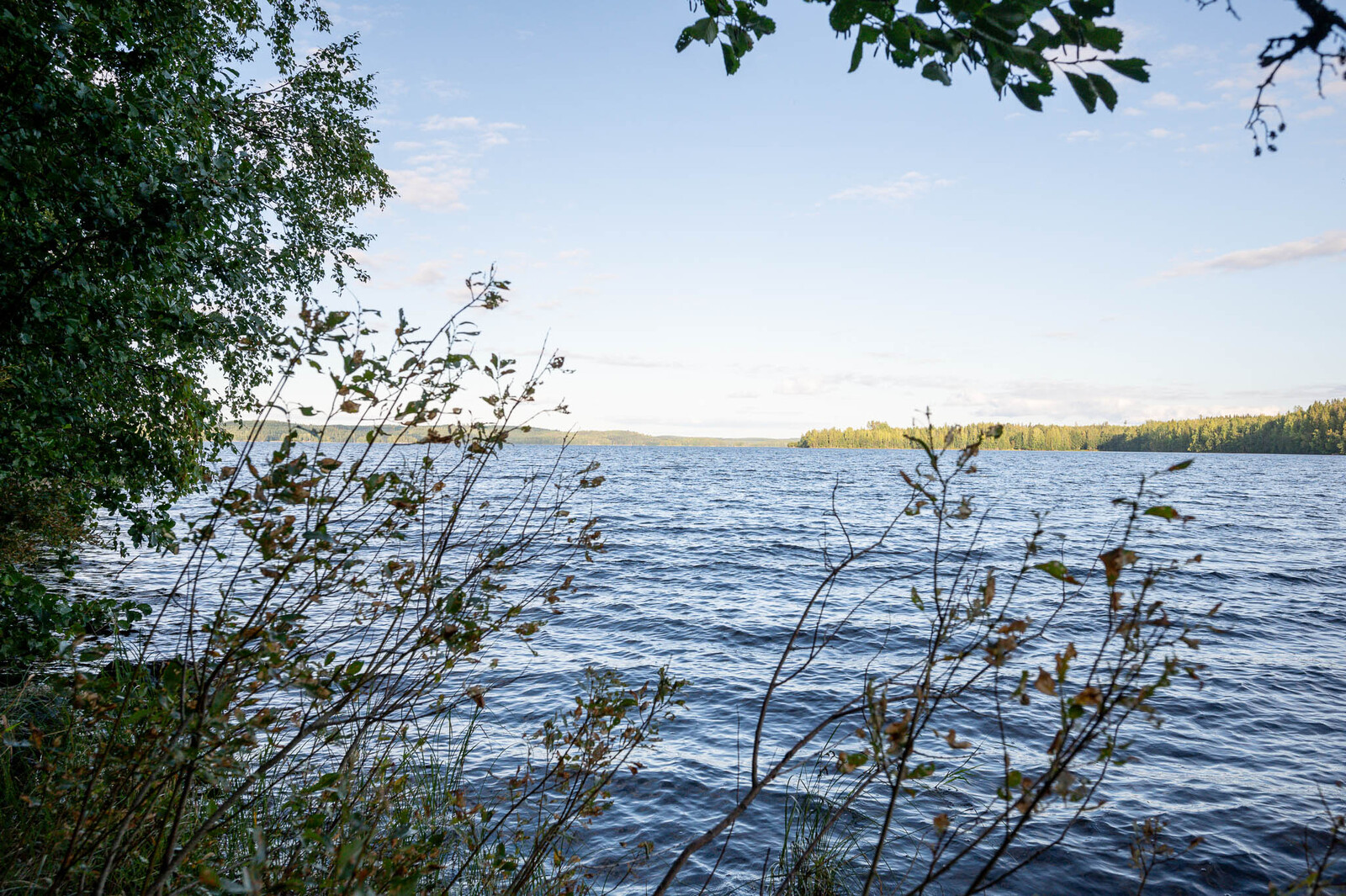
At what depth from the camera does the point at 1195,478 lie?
77375mm

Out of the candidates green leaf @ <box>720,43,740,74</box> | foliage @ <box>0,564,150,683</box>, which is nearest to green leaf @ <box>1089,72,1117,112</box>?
green leaf @ <box>720,43,740,74</box>

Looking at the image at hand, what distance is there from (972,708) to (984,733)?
2.71ft

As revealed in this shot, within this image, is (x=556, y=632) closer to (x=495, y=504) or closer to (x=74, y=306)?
(x=74, y=306)

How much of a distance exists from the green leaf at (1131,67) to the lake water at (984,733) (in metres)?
1.34

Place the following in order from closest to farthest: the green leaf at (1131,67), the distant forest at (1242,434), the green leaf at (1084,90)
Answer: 1. the green leaf at (1131,67)
2. the green leaf at (1084,90)
3. the distant forest at (1242,434)

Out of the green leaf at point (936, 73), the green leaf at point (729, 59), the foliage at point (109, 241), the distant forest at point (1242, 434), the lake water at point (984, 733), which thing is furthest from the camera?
the distant forest at point (1242, 434)

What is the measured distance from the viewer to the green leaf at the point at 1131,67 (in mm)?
1938

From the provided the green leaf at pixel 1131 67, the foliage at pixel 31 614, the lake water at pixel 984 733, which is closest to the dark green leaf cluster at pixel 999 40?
the green leaf at pixel 1131 67

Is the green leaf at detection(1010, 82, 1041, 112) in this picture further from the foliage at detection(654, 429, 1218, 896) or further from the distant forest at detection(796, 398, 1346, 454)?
the distant forest at detection(796, 398, 1346, 454)

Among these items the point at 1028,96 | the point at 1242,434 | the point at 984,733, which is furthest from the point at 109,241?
the point at 1242,434

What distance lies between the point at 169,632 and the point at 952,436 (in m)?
12.7

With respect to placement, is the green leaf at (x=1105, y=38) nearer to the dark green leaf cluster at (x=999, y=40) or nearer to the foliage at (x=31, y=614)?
the dark green leaf cluster at (x=999, y=40)

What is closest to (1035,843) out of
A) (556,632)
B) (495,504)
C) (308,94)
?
(556,632)

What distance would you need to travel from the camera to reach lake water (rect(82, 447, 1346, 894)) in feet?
22.9
